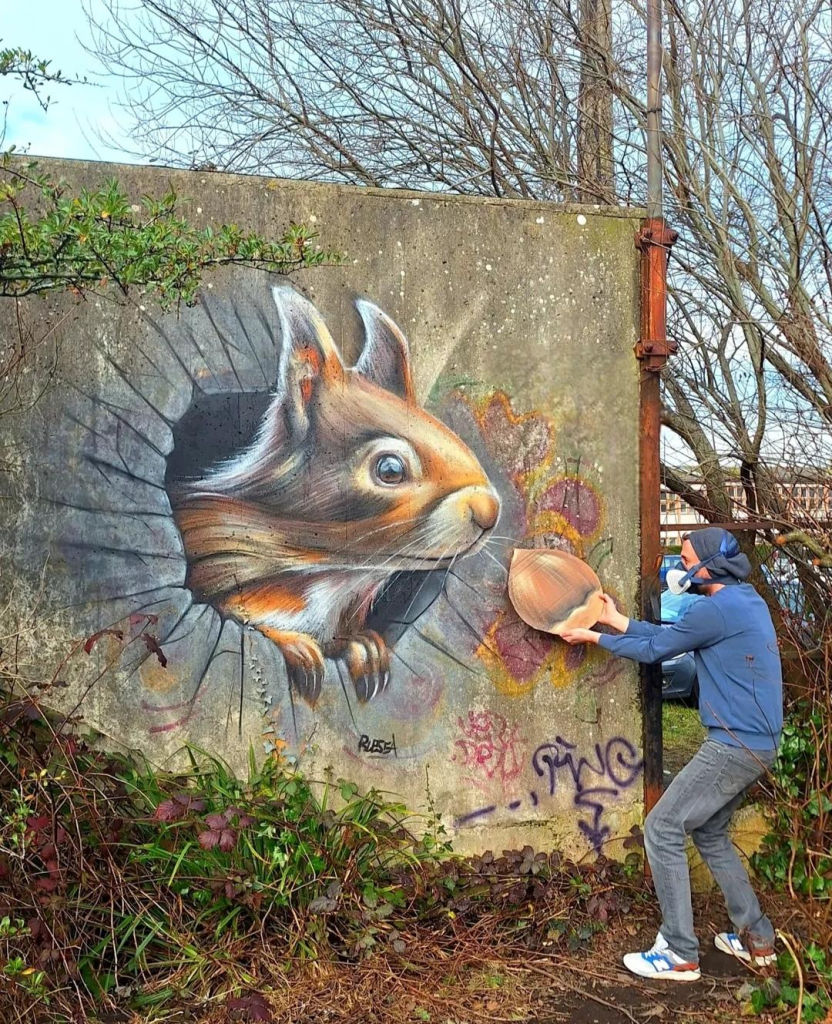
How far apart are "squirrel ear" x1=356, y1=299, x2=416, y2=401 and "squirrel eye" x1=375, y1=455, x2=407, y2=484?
29 centimetres

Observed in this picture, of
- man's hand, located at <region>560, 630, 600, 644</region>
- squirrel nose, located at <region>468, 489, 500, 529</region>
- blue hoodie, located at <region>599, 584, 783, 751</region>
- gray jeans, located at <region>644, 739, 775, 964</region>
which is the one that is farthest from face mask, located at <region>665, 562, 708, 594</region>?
squirrel nose, located at <region>468, 489, 500, 529</region>

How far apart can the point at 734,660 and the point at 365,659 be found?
5.20 ft

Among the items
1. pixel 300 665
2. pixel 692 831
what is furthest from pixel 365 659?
pixel 692 831

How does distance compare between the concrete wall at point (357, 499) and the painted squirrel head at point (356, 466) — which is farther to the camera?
the painted squirrel head at point (356, 466)

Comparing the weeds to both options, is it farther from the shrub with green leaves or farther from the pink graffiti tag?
the shrub with green leaves

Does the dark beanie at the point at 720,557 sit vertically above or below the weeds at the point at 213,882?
above

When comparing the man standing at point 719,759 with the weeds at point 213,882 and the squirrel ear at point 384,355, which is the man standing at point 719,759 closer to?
the weeds at point 213,882

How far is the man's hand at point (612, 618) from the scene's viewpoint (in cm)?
418

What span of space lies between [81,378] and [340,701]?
6.00 feet

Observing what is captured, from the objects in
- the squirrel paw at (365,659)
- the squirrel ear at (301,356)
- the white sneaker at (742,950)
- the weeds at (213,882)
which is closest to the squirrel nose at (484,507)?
the squirrel paw at (365,659)

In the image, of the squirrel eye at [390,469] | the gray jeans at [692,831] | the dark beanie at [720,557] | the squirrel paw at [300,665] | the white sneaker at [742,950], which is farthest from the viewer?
the squirrel eye at [390,469]

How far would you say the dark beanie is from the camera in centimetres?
390

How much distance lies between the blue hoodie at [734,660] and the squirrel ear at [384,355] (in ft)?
5.18

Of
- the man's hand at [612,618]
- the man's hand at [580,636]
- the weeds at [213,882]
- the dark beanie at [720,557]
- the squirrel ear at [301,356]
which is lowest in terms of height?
the weeds at [213,882]
